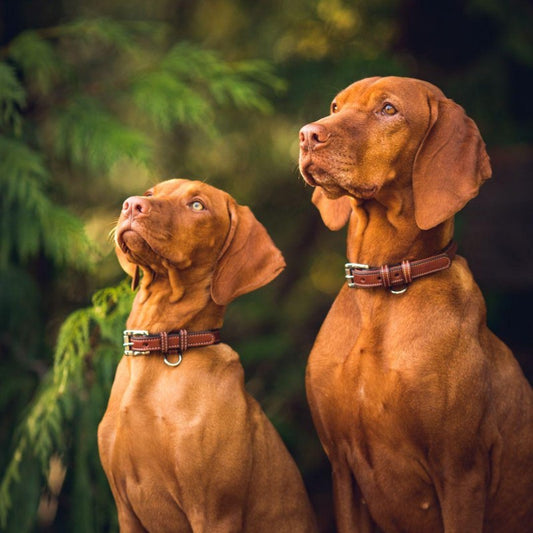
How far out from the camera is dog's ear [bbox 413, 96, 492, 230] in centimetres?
291

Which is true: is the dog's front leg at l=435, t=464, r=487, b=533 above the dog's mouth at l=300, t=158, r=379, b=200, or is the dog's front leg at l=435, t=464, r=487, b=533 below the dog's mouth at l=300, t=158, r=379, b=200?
below

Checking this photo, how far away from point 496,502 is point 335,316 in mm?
842

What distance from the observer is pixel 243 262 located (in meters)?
3.27

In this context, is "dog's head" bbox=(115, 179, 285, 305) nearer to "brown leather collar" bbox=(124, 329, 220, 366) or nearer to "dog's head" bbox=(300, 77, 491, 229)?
"brown leather collar" bbox=(124, 329, 220, 366)

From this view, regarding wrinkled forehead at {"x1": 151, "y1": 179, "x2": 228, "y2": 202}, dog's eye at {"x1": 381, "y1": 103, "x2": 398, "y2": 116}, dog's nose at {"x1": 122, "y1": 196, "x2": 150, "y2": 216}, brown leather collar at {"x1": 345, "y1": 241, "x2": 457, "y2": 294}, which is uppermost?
dog's eye at {"x1": 381, "y1": 103, "x2": 398, "y2": 116}

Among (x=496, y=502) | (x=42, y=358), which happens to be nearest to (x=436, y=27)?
(x=42, y=358)

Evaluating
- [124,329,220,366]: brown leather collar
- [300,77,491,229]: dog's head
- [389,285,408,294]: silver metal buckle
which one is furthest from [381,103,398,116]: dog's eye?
[124,329,220,366]: brown leather collar

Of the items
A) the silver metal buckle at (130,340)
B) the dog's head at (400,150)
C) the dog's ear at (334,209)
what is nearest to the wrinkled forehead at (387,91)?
the dog's head at (400,150)

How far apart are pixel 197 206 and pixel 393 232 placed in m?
0.71

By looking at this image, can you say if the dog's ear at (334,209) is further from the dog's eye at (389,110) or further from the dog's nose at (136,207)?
the dog's nose at (136,207)

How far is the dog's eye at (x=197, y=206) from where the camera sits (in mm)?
3271

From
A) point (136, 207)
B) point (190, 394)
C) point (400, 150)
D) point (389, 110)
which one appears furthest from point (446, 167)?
point (190, 394)

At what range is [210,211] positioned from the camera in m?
3.29

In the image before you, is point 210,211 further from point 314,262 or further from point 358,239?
point 314,262
